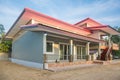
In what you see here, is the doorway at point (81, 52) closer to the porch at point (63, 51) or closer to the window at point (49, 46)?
the porch at point (63, 51)

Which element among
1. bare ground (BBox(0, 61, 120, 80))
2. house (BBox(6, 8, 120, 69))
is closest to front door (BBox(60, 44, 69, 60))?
house (BBox(6, 8, 120, 69))

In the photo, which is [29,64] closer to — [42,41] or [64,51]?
[42,41]

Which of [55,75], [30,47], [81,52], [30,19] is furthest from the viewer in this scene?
[81,52]

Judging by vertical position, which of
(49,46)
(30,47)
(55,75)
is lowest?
(55,75)

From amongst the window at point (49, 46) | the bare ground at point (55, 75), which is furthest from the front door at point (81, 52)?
the bare ground at point (55, 75)

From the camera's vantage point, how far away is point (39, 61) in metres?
16.1

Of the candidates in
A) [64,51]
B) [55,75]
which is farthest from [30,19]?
[55,75]

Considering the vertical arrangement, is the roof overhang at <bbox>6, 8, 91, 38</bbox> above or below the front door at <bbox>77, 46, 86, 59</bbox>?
above

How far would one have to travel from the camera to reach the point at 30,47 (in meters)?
18.1

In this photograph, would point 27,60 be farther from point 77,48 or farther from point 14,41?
point 77,48

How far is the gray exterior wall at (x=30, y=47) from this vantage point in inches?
649

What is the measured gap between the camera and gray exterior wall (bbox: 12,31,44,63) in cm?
1648

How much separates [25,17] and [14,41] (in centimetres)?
637

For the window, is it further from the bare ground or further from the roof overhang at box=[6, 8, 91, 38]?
the bare ground
